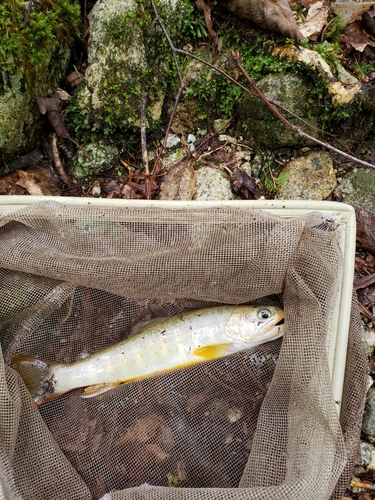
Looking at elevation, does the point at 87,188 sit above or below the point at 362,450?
above

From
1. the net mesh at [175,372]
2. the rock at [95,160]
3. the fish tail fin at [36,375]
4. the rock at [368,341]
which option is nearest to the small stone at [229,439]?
the net mesh at [175,372]

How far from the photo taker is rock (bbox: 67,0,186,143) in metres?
2.66

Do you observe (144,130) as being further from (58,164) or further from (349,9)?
(349,9)

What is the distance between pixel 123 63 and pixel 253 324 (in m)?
1.67

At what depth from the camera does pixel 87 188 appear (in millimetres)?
2904

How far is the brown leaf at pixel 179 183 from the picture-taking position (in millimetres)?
2861

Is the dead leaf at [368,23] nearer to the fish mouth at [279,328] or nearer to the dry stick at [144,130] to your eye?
the dry stick at [144,130]

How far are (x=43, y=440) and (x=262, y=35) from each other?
8.27 feet

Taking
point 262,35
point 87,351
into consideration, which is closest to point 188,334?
point 87,351

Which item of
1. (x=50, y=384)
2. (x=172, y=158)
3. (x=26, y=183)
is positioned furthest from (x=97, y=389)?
(x=172, y=158)

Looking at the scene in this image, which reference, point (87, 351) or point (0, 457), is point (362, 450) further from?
point (0, 457)

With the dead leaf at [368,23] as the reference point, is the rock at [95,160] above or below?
below

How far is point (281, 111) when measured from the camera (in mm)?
2721

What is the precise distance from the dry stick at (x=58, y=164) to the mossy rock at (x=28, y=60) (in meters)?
0.11
